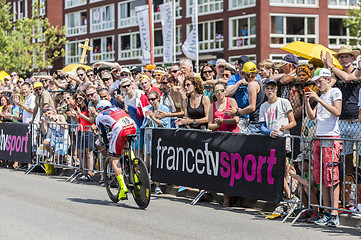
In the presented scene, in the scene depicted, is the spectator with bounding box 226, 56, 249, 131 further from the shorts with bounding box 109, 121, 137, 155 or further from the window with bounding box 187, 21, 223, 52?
the window with bounding box 187, 21, 223, 52

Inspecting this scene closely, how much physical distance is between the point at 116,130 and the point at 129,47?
52081 mm

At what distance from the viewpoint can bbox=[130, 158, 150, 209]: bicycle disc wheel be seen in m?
10.6

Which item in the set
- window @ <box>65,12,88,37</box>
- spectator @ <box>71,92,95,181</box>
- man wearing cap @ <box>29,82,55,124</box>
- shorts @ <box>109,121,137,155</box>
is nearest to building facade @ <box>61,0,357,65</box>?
window @ <box>65,12,88,37</box>

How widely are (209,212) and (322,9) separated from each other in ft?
132

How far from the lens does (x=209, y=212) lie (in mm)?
10469

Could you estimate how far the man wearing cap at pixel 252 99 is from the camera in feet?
36.4

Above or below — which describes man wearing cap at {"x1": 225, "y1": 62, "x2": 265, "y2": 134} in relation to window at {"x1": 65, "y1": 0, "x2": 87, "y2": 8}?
below

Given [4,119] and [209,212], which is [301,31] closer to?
[4,119]

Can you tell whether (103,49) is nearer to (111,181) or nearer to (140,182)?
(111,181)

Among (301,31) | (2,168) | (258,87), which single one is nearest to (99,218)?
(258,87)

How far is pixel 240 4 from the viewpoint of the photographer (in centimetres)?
4875

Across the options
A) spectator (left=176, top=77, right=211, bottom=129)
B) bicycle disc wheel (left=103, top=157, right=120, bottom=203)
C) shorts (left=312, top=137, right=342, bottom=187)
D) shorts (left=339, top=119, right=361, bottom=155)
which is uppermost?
spectator (left=176, top=77, right=211, bottom=129)

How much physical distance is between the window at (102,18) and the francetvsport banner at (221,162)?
54.2 meters

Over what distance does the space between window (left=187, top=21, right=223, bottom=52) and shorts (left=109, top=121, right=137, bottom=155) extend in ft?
131
